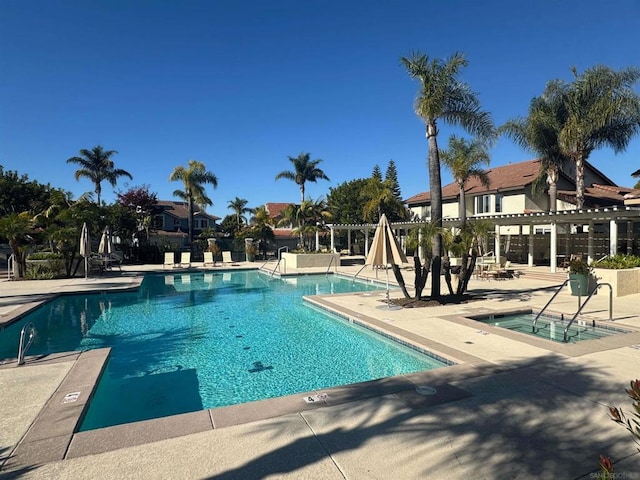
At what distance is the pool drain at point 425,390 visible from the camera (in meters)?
4.67

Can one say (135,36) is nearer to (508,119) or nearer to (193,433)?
(193,433)

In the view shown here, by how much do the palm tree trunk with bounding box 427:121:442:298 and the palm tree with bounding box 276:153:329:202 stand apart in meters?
27.1

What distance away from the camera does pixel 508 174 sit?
30.2 meters

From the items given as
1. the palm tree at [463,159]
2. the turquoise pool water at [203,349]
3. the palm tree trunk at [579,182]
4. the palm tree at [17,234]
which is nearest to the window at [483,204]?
the palm tree at [463,159]

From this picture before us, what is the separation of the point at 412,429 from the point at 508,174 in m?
30.7

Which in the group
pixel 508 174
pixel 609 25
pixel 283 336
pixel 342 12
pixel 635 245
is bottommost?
pixel 283 336

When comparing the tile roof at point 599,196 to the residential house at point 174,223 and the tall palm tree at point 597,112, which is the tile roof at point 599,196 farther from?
the residential house at point 174,223

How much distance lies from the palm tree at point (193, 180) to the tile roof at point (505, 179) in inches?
759

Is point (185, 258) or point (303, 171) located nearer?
point (185, 258)

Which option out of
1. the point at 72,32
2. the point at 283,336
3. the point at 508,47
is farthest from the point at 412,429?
the point at 508,47

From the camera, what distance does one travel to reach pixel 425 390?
15.6 ft

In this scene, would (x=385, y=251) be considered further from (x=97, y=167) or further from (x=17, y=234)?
(x=97, y=167)

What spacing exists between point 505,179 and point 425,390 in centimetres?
2829

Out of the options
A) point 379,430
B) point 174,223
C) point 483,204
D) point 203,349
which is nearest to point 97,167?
point 174,223
